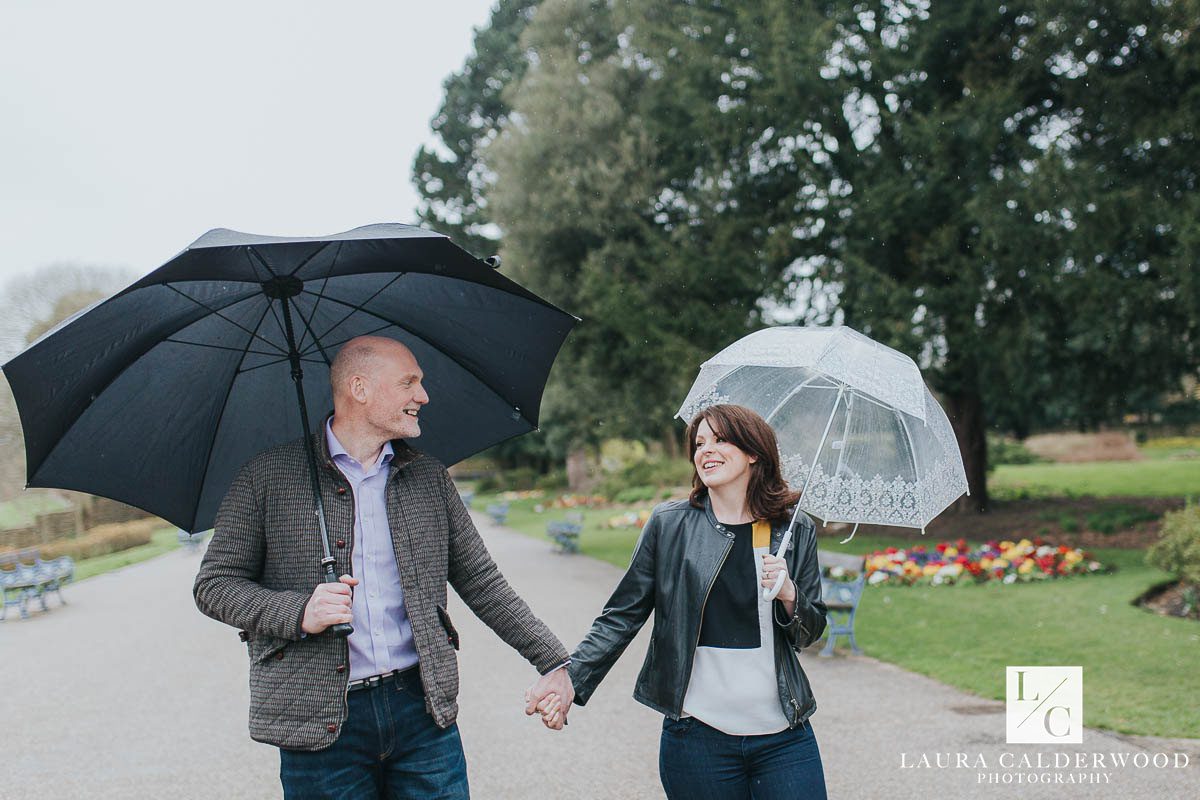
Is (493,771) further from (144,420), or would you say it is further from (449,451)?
(144,420)

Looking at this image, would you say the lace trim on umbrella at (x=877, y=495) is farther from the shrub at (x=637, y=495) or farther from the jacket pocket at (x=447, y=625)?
the shrub at (x=637, y=495)

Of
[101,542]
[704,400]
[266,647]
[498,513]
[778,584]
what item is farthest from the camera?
[498,513]

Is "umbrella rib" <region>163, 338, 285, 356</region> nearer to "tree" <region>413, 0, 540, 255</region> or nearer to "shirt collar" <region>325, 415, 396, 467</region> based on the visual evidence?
"shirt collar" <region>325, 415, 396, 467</region>

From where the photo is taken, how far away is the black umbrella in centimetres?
284

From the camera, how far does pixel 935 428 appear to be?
3.44 m

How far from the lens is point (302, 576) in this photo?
2783 millimetres

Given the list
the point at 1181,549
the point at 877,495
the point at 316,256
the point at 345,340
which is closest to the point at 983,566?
the point at 1181,549

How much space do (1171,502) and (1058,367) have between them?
145 inches

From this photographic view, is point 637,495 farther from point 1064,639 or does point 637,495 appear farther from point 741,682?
point 741,682

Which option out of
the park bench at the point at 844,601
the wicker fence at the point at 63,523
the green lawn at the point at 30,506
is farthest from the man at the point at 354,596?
the green lawn at the point at 30,506

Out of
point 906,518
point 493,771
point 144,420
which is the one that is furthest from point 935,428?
point 493,771

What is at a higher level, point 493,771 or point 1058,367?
point 1058,367

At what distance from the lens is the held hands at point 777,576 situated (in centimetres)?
300
